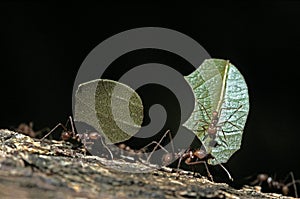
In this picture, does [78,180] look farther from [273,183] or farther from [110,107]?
[273,183]

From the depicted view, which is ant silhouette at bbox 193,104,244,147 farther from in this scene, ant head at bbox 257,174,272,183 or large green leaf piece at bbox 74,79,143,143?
ant head at bbox 257,174,272,183

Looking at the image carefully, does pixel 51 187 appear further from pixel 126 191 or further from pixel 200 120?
pixel 200 120

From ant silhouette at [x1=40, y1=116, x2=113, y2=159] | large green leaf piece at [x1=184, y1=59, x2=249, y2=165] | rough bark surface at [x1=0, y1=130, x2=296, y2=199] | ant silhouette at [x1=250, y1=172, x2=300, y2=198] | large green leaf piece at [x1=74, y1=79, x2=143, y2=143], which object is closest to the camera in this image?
rough bark surface at [x1=0, y1=130, x2=296, y2=199]

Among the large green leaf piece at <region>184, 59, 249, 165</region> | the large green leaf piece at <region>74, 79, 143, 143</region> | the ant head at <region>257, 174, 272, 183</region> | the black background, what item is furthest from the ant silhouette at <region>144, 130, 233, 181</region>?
the black background

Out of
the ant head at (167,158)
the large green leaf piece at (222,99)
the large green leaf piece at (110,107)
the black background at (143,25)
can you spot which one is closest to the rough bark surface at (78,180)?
the large green leaf piece at (110,107)

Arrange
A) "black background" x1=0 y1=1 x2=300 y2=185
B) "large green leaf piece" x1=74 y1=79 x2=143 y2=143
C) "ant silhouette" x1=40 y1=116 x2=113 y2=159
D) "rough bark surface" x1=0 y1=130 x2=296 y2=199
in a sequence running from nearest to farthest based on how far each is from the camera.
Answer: "rough bark surface" x1=0 y1=130 x2=296 y2=199 → "large green leaf piece" x1=74 y1=79 x2=143 y2=143 → "ant silhouette" x1=40 y1=116 x2=113 y2=159 → "black background" x1=0 y1=1 x2=300 y2=185

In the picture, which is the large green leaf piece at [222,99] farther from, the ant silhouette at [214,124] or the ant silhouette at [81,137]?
the ant silhouette at [81,137]
